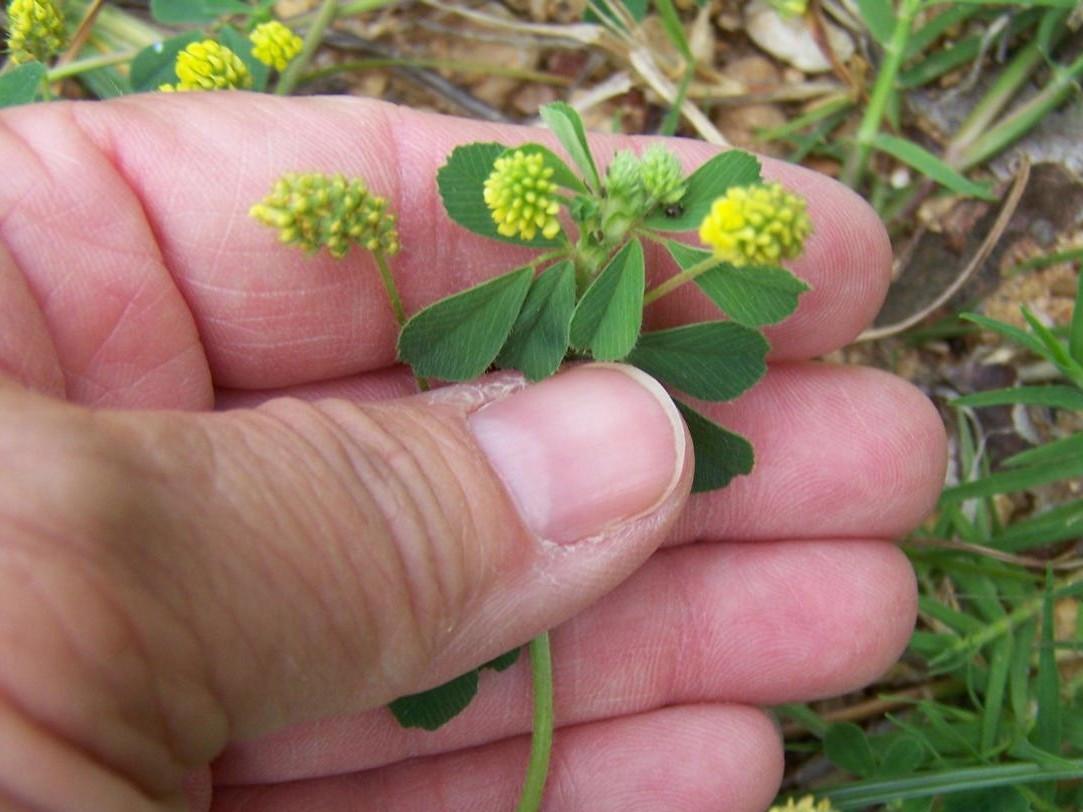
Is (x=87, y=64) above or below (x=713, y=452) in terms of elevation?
above

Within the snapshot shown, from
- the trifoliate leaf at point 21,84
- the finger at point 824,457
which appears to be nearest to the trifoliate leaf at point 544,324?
the finger at point 824,457

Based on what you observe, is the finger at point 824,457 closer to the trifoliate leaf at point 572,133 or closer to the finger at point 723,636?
the finger at point 723,636

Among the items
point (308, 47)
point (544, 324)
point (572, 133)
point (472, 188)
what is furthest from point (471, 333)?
point (308, 47)

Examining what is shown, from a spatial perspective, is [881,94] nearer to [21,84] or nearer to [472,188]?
[472,188]

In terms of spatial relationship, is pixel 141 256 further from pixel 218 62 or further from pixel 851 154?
pixel 851 154

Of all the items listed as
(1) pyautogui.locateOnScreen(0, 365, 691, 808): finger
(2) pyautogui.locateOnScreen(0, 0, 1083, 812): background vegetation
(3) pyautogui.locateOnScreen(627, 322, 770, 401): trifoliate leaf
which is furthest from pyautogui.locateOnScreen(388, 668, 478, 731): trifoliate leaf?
(2) pyautogui.locateOnScreen(0, 0, 1083, 812): background vegetation

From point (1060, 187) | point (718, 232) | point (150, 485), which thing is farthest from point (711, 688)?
point (1060, 187)

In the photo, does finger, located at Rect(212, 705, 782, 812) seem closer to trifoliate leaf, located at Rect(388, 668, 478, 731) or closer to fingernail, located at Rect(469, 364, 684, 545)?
trifoliate leaf, located at Rect(388, 668, 478, 731)
